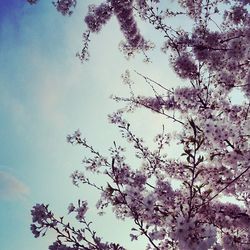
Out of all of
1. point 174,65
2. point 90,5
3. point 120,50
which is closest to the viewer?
point 174,65

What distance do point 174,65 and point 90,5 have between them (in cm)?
315

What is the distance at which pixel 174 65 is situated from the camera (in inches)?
343

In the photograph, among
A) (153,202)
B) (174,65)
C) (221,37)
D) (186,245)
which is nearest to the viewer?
(186,245)

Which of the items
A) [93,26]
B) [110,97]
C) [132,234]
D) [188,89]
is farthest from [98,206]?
Answer: [93,26]

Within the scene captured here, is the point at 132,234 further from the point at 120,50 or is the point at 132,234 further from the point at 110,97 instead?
the point at 120,50

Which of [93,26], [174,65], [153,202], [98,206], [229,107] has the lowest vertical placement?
[153,202]

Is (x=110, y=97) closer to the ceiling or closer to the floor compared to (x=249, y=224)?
closer to the ceiling

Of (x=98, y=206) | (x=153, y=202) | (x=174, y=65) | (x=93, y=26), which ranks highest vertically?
(x=93, y=26)

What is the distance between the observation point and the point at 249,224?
21.2 feet

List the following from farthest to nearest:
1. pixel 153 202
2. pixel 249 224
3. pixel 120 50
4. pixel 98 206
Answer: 1. pixel 120 50
2. pixel 98 206
3. pixel 249 224
4. pixel 153 202

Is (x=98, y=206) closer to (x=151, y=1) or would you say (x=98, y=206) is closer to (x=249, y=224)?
(x=249, y=224)

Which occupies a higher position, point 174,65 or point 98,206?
point 174,65

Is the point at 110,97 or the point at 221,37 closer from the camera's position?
the point at 221,37

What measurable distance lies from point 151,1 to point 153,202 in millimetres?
6229
